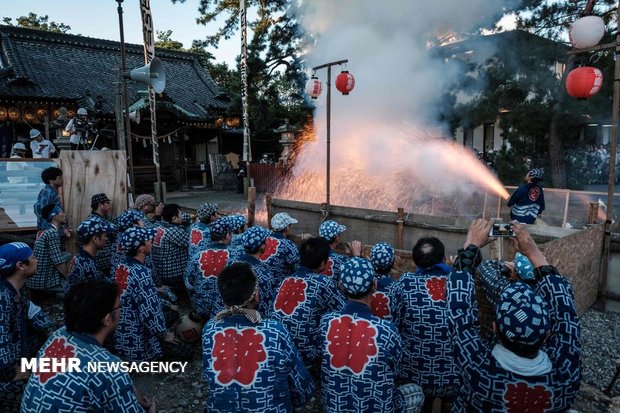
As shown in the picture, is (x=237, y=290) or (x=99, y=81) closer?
(x=237, y=290)

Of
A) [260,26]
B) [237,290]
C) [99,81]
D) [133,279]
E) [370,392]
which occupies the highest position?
[260,26]

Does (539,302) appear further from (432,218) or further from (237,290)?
(432,218)

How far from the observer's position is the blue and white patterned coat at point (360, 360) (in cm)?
244

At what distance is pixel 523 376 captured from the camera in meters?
1.98

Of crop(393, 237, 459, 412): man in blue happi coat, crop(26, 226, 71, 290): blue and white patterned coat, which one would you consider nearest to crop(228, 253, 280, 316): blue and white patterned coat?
crop(393, 237, 459, 412): man in blue happi coat

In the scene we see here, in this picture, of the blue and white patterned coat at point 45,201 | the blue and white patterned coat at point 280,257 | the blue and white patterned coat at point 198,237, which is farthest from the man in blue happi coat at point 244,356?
the blue and white patterned coat at point 45,201

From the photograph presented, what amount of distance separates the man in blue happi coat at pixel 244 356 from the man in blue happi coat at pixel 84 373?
422 millimetres

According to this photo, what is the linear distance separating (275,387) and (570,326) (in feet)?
5.00

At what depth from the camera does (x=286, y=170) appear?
17422 millimetres

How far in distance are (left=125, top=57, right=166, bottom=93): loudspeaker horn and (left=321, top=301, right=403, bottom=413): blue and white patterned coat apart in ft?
17.6

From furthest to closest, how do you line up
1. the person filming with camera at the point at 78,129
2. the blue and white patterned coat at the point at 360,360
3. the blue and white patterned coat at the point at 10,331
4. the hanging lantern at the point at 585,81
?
the person filming with camera at the point at 78,129 → the hanging lantern at the point at 585,81 → the blue and white patterned coat at the point at 10,331 → the blue and white patterned coat at the point at 360,360

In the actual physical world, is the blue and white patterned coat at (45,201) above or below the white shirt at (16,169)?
below

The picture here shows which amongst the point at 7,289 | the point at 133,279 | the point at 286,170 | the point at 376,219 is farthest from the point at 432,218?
the point at 286,170

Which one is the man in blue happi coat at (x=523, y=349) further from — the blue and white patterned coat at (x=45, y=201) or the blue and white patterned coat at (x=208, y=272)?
the blue and white patterned coat at (x=45, y=201)
